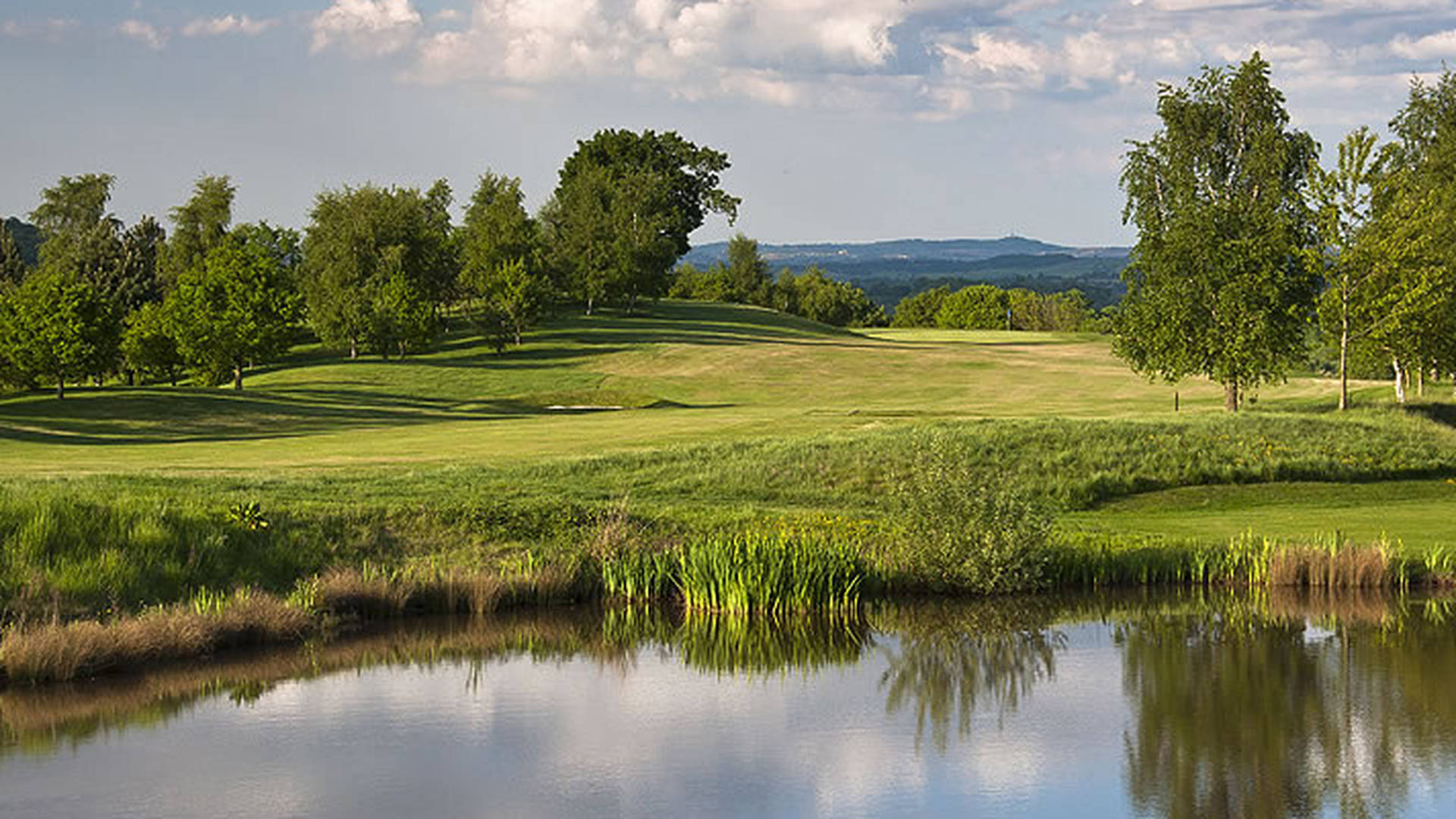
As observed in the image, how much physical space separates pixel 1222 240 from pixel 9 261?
95.5 meters

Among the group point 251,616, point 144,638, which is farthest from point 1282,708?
point 144,638

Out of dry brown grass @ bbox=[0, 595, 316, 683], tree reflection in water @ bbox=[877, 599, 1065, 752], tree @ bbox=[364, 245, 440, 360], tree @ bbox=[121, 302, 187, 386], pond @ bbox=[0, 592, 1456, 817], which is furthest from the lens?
tree @ bbox=[364, 245, 440, 360]

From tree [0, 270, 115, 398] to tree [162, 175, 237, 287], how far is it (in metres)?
32.3

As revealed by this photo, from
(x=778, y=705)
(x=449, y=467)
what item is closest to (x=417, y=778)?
(x=778, y=705)

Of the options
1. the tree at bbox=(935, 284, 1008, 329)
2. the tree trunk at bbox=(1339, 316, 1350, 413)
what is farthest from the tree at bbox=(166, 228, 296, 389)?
the tree at bbox=(935, 284, 1008, 329)

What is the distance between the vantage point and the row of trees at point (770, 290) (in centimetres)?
15762

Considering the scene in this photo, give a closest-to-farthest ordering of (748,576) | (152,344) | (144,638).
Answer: (144,638), (748,576), (152,344)

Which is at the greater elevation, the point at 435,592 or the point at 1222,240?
the point at 1222,240

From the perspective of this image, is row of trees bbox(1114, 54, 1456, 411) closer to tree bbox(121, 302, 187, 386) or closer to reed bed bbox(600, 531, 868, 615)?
reed bed bbox(600, 531, 868, 615)

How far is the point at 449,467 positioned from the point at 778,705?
58.1ft

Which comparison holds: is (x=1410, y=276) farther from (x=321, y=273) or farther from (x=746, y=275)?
(x=746, y=275)

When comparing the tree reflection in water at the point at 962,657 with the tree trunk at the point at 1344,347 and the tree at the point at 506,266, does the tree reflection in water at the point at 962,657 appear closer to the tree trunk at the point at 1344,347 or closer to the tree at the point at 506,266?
the tree trunk at the point at 1344,347

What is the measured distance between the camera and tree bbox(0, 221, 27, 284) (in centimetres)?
11188

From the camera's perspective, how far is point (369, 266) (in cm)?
9125
